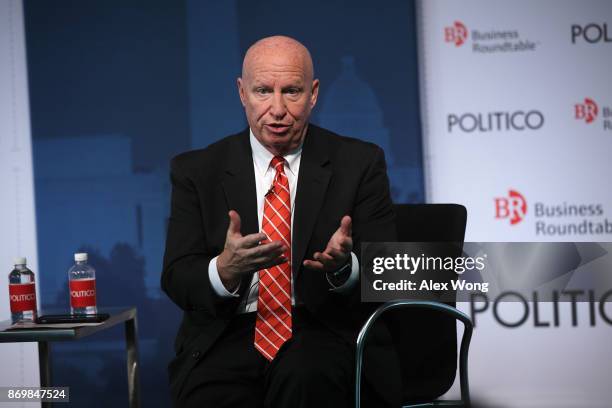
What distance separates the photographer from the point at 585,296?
375 cm

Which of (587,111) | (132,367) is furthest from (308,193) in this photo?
(587,111)

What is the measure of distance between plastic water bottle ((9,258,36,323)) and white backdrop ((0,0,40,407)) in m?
1.37

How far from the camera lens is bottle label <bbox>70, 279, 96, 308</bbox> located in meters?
2.53

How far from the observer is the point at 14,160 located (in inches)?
152

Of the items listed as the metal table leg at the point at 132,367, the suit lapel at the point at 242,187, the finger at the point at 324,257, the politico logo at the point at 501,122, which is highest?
the politico logo at the point at 501,122

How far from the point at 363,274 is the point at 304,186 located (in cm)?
32

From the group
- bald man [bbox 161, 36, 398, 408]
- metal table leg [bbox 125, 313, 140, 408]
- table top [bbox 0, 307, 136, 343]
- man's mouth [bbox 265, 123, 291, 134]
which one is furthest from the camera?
metal table leg [bbox 125, 313, 140, 408]

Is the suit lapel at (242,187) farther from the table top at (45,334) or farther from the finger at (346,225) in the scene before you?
the table top at (45,334)

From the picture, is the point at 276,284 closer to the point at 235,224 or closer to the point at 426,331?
the point at 235,224

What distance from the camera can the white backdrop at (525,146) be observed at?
3.70m

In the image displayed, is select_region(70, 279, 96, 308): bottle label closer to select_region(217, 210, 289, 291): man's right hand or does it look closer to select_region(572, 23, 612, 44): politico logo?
select_region(217, 210, 289, 291): man's right hand

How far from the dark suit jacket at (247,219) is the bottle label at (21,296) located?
2.33 ft

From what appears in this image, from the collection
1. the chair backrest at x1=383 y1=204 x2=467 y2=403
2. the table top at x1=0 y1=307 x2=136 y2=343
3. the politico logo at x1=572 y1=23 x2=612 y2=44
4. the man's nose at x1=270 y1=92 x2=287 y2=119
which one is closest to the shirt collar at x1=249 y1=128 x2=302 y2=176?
the man's nose at x1=270 y1=92 x2=287 y2=119

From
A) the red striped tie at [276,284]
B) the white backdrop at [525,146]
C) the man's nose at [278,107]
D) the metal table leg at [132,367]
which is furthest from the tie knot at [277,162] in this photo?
the white backdrop at [525,146]
